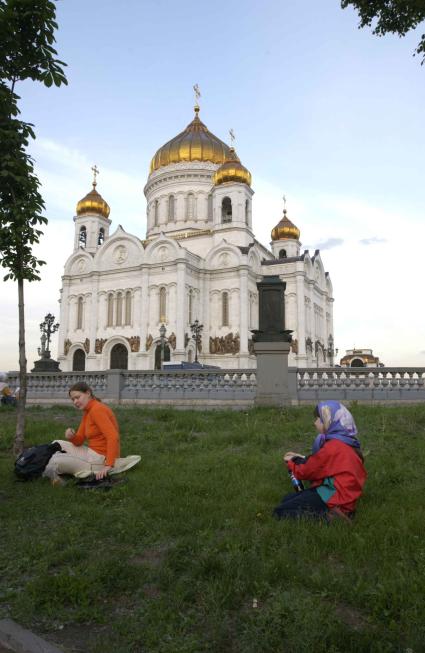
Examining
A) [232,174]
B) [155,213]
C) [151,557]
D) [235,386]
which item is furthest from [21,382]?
[155,213]

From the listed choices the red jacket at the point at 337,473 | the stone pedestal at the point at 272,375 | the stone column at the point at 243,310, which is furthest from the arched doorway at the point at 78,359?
the red jacket at the point at 337,473

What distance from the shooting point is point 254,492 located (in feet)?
17.5

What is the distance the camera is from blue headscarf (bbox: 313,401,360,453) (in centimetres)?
457

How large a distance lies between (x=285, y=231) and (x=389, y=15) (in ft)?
132

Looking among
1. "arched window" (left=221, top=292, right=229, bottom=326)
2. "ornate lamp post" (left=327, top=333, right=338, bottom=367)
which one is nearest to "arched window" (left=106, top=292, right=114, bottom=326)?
"arched window" (left=221, top=292, right=229, bottom=326)

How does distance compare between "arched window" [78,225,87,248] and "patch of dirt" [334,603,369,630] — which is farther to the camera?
"arched window" [78,225,87,248]

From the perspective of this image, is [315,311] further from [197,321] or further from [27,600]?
[27,600]

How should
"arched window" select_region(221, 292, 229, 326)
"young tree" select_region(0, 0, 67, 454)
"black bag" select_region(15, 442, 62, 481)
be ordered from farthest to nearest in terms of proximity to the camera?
"arched window" select_region(221, 292, 229, 326) → "young tree" select_region(0, 0, 67, 454) → "black bag" select_region(15, 442, 62, 481)

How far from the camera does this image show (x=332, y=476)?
4453mm

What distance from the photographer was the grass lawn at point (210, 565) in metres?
2.80

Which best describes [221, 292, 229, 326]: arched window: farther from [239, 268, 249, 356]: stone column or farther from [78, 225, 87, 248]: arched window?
[78, 225, 87, 248]: arched window

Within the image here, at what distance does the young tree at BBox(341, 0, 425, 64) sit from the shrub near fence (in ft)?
28.5

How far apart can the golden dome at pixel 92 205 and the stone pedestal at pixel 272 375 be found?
124 feet

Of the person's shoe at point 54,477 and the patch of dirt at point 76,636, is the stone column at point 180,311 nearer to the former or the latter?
the person's shoe at point 54,477
